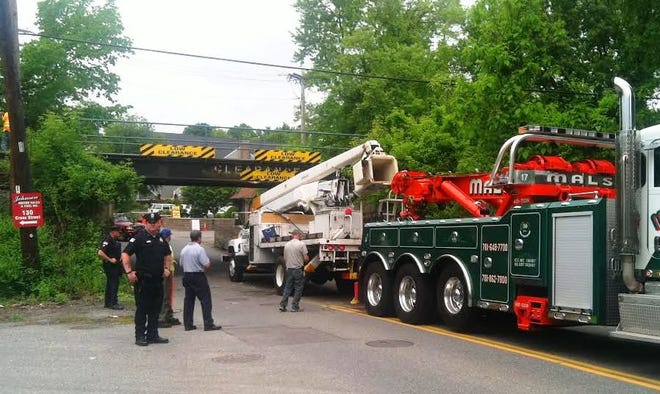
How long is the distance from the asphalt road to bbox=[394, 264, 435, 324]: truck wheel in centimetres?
29

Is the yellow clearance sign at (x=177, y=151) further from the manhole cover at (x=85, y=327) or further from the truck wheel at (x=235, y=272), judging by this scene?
the manhole cover at (x=85, y=327)

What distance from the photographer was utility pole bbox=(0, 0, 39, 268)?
14.2m

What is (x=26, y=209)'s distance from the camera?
15.1 m

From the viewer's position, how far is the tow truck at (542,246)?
8.16 metres

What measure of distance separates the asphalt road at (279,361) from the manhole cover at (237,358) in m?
0.01

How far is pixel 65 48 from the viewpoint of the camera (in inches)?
1166

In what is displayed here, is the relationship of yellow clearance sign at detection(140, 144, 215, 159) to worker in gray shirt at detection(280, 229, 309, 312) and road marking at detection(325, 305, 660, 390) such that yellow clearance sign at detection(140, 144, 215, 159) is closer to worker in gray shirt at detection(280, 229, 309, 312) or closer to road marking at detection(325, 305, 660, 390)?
worker in gray shirt at detection(280, 229, 309, 312)

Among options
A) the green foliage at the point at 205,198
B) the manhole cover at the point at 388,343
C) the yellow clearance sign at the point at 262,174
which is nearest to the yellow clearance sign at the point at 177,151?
the yellow clearance sign at the point at 262,174

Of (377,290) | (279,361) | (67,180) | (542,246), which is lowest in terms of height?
(279,361)

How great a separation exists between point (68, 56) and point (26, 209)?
1715cm

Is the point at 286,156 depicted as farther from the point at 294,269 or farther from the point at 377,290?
the point at 377,290

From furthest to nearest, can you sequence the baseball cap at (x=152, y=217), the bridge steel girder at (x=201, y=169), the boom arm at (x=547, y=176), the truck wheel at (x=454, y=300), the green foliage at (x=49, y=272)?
the bridge steel girder at (x=201, y=169)
the green foliage at (x=49, y=272)
the truck wheel at (x=454, y=300)
the baseball cap at (x=152, y=217)
the boom arm at (x=547, y=176)

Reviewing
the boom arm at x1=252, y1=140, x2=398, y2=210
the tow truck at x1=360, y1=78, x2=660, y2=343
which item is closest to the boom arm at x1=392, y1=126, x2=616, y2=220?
the tow truck at x1=360, y1=78, x2=660, y2=343

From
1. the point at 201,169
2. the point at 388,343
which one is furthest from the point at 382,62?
the point at 388,343
